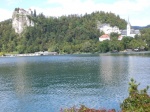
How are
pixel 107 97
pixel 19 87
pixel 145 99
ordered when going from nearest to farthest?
pixel 145 99 < pixel 107 97 < pixel 19 87

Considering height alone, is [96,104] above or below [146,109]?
below

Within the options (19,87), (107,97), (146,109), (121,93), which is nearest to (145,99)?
(146,109)

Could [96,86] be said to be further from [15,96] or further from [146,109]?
[146,109]

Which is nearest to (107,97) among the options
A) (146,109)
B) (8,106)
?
(8,106)

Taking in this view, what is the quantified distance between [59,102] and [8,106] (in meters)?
7.66

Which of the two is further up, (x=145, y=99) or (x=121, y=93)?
(x=145, y=99)

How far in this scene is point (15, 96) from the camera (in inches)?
1977

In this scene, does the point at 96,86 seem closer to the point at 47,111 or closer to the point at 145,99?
the point at 47,111

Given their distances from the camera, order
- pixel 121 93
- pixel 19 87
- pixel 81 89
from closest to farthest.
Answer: pixel 121 93 < pixel 81 89 < pixel 19 87

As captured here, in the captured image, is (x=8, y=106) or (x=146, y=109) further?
(x=8, y=106)

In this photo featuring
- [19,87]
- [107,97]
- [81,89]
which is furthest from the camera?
[19,87]

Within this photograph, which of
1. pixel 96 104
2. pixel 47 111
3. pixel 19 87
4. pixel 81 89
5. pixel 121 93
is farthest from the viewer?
pixel 19 87

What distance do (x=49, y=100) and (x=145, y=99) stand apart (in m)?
22.6

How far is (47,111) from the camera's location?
39000 mm
